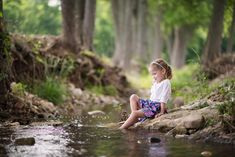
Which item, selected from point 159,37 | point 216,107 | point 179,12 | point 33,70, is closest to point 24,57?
point 33,70

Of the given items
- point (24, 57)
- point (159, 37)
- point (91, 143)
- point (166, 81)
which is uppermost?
point (159, 37)

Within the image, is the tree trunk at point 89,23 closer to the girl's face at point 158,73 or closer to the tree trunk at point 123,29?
the tree trunk at point 123,29

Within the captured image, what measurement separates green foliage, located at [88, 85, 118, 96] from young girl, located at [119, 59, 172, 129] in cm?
1110

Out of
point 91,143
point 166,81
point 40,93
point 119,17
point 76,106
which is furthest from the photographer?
point 119,17

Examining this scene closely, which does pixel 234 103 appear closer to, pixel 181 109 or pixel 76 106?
pixel 181 109

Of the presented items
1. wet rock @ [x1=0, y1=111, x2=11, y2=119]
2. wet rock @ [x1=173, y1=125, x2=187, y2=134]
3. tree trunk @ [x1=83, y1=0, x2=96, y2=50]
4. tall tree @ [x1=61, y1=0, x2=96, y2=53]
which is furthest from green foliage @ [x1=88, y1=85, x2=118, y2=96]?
wet rock @ [x1=173, y1=125, x2=187, y2=134]

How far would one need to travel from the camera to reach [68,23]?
24312 millimetres

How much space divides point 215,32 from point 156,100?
53.2ft

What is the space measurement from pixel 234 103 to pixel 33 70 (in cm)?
986

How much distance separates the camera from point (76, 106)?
19.9 meters

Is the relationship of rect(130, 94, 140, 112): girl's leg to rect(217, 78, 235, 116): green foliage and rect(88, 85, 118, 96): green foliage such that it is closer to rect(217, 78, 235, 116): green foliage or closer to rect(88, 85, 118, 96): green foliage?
rect(217, 78, 235, 116): green foliage

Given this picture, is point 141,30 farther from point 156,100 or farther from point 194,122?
point 194,122

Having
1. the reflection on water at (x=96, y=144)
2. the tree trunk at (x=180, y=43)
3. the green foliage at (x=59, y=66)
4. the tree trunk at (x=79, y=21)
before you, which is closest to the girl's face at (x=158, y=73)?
the reflection on water at (x=96, y=144)

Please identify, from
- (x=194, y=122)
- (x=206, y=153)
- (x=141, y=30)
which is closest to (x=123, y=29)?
(x=141, y=30)
